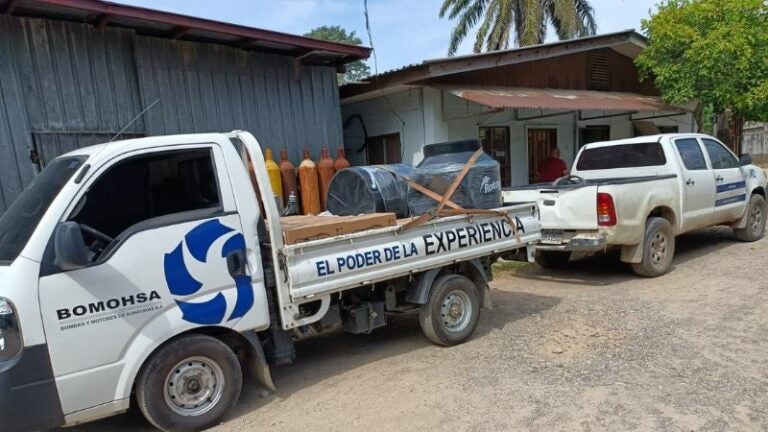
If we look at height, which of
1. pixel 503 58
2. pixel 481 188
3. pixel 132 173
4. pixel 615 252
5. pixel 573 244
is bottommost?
pixel 615 252

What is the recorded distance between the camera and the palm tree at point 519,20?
1939cm

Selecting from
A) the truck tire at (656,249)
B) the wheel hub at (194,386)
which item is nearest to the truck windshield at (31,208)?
the wheel hub at (194,386)

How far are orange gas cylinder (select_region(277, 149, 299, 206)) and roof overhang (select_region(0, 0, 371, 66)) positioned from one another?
1551 millimetres

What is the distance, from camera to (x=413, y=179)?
4605 millimetres

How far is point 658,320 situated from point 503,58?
19.2ft

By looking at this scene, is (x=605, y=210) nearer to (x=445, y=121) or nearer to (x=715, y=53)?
(x=445, y=121)

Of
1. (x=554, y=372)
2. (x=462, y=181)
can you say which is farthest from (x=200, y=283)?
(x=554, y=372)

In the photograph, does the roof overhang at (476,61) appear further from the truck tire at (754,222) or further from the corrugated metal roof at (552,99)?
the truck tire at (754,222)

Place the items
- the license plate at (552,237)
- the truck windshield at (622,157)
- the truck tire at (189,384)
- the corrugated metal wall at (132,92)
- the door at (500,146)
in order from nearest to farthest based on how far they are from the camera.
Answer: the truck tire at (189,384) → the corrugated metal wall at (132,92) → the license plate at (552,237) → the truck windshield at (622,157) → the door at (500,146)

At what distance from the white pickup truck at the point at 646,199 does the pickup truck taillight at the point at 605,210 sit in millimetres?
11

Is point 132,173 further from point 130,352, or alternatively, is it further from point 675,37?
point 675,37

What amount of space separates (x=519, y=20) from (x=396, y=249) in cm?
1913

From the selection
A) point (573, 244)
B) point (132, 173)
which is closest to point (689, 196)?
point (573, 244)

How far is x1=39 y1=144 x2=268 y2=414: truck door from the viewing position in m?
2.90
